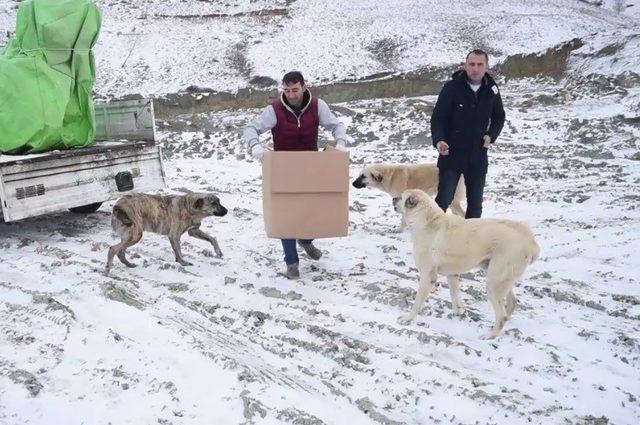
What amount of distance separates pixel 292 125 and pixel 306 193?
28.0 inches

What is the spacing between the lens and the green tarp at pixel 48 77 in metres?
6.36

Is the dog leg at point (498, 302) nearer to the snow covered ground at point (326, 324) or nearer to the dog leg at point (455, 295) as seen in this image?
the snow covered ground at point (326, 324)

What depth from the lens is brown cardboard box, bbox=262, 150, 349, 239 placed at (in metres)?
4.90

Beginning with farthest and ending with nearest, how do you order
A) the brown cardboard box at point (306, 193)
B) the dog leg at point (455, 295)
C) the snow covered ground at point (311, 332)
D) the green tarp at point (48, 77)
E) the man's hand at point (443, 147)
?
the green tarp at point (48, 77) < the man's hand at point (443, 147) < the brown cardboard box at point (306, 193) < the dog leg at point (455, 295) < the snow covered ground at point (311, 332)

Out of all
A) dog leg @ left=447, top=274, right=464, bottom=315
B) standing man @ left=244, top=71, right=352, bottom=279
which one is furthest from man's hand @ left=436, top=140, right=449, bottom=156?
dog leg @ left=447, top=274, right=464, bottom=315

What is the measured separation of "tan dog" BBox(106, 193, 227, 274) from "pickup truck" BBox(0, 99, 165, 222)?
1245 mm

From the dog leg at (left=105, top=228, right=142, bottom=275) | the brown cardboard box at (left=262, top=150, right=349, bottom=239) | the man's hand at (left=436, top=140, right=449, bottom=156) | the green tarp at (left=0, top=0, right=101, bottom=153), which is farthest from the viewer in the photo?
the green tarp at (left=0, top=0, right=101, bottom=153)

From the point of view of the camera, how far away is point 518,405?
10.0 ft

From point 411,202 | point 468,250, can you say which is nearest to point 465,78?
point 411,202

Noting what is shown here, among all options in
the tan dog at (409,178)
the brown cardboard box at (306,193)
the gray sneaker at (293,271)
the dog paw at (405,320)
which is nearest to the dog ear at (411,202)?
the brown cardboard box at (306,193)

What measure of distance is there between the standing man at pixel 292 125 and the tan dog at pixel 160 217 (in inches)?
46.9

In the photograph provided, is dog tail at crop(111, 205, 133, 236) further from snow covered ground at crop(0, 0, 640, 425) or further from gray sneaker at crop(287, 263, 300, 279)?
gray sneaker at crop(287, 263, 300, 279)

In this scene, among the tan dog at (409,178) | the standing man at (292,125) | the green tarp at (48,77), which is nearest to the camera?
the standing man at (292,125)

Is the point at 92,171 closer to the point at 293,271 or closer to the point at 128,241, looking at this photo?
the point at 128,241
